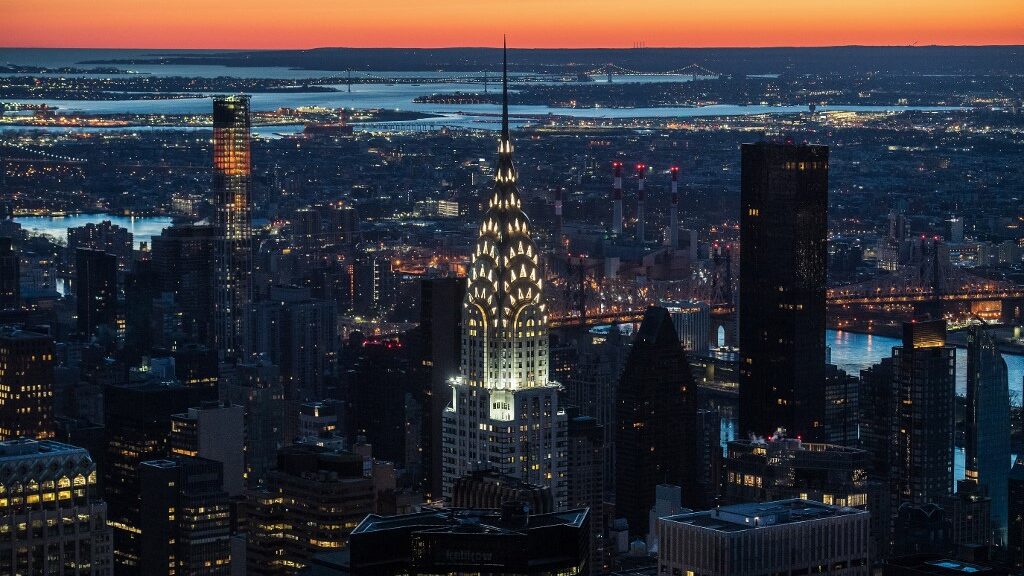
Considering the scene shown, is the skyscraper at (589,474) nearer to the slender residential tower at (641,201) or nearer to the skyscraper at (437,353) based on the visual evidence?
the skyscraper at (437,353)

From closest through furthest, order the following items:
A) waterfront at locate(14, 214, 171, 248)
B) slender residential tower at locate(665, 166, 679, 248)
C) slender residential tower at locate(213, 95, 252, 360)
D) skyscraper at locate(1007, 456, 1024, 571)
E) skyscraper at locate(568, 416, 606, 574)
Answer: skyscraper at locate(568, 416, 606, 574)
skyscraper at locate(1007, 456, 1024, 571)
slender residential tower at locate(213, 95, 252, 360)
waterfront at locate(14, 214, 171, 248)
slender residential tower at locate(665, 166, 679, 248)

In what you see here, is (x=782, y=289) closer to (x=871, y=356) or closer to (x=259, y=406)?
(x=259, y=406)

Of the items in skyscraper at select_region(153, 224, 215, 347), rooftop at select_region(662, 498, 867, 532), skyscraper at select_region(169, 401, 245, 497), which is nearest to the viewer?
rooftop at select_region(662, 498, 867, 532)

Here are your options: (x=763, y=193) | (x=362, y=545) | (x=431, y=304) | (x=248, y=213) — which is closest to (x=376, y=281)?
(x=248, y=213)

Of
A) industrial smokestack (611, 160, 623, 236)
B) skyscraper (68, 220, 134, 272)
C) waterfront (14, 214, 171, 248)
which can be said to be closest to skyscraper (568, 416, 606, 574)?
skyscraper (68, 220, 134, 272)

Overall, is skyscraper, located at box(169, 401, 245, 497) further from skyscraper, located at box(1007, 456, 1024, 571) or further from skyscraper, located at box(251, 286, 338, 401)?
skyscraper, located at box(1007, 456, 1024, 571)

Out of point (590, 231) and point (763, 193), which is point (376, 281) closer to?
point (590, 231)

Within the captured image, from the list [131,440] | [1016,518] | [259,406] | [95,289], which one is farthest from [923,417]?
[95,289]
